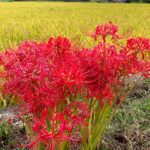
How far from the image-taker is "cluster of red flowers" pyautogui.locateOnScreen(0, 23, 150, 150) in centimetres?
112

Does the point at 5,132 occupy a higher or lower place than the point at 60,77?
lower

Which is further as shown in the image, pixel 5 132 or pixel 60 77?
pixel 5 132

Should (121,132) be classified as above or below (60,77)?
below

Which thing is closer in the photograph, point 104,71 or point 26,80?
point 26,80

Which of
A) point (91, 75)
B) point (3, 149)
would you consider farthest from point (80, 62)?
point (3, 149)

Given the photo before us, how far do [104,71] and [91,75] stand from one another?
0.16 feet

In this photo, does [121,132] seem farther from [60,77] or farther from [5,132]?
[60,77]

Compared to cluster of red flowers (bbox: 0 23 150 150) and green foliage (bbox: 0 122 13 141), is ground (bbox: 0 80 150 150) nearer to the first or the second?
green foliage (bbox: 0 122 13 141)

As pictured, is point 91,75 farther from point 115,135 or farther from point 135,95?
point 135,95

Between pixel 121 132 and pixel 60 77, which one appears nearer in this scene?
pixel 60 77

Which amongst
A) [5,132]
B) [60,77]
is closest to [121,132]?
[5,132]

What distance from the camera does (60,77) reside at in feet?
3.74

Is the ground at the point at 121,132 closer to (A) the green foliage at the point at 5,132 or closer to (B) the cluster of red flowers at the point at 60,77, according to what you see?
(A) the green foliage at the point at 5,132

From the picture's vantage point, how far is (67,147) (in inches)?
63.2
